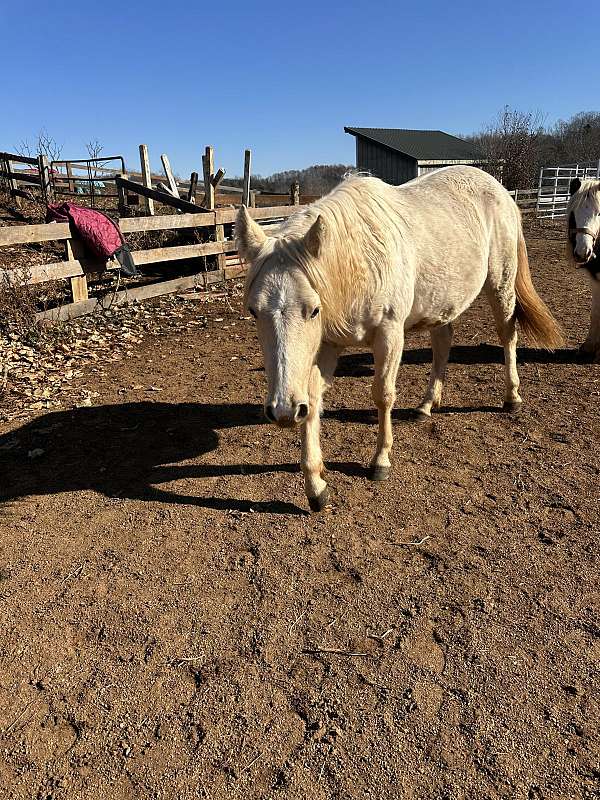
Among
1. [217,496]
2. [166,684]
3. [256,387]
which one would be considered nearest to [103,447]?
[217,496]

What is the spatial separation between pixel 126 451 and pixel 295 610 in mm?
2109

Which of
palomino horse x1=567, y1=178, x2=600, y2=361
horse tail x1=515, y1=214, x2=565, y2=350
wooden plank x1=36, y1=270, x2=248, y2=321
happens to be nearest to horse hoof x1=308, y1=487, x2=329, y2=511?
horse tail x1=515, y1=214, x2=565, y2=350

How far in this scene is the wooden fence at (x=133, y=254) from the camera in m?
6.51

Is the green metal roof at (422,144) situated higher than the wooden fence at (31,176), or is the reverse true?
the green metal roof at (422,144)

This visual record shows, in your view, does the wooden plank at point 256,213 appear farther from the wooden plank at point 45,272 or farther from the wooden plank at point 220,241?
the wooden plank at point 45,272

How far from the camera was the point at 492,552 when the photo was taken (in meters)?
2.80

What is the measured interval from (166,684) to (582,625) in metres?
1.86

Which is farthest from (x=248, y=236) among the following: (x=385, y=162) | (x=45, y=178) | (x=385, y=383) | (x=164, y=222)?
(x=385, y=162)

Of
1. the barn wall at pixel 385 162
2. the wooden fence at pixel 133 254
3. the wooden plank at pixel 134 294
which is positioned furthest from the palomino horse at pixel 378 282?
→ the barn wall at pixel 385 162

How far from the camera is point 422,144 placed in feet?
114

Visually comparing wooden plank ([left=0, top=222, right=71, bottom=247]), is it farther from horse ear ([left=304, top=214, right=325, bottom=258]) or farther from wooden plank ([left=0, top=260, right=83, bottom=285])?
horse ear ([left=304, top=214, right=325, bottom=258])

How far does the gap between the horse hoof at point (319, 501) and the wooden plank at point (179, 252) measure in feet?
20.3

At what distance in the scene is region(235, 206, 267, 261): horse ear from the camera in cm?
273

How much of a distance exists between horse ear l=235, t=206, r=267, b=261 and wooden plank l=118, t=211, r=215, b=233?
563 cm
